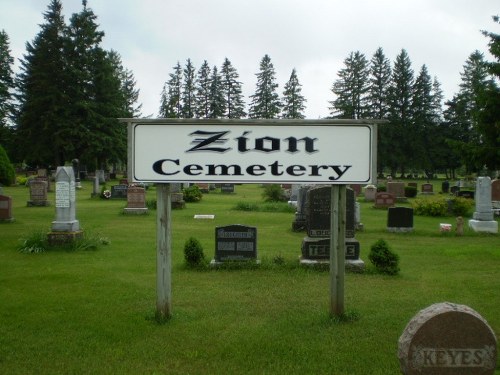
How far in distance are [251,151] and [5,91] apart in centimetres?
6226

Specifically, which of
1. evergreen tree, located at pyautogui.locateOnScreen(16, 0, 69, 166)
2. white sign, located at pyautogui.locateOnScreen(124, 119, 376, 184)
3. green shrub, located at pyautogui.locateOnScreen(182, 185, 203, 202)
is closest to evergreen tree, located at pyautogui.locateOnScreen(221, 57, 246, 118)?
evergreen tree, located at pyautogui.locateOnScreen(16, 0, 69, 166)

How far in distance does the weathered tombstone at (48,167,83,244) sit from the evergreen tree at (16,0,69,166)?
146 feet

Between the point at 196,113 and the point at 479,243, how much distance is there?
2635 inches

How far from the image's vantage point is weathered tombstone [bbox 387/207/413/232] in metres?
17.7

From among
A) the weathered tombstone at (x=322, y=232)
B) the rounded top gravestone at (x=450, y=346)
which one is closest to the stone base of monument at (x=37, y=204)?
the weathered tombstone at (x=322, y=232)

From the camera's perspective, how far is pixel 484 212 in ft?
59.9

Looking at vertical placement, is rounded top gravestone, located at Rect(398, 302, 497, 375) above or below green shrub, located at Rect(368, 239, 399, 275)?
above

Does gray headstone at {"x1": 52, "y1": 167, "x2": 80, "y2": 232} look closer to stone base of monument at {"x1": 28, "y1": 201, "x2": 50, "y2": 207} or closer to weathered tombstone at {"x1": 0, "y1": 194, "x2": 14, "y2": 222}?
weathered tombstone at {"x1": 0, "y1": 194, "x2": 14, "y2": 222}

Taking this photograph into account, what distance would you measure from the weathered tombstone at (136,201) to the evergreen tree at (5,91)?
4164 centimetres

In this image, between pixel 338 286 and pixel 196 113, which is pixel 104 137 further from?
pixel 338 286

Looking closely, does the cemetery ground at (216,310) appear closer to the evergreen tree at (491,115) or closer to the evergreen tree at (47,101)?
the evergreen tree at (491,115)

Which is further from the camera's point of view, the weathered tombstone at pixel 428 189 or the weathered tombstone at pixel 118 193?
the weathered tombstone at pixel 428 189

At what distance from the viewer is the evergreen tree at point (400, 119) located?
72.4 m

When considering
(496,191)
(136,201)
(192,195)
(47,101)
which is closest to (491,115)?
(496,191)
